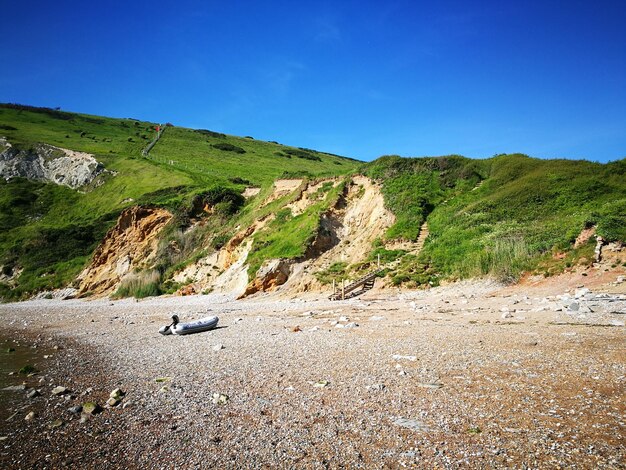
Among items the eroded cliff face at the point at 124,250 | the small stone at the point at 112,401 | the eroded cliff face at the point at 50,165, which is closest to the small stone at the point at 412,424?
the small stone at the point at 112,401

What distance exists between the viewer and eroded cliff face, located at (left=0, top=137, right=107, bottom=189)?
7206 centimetres

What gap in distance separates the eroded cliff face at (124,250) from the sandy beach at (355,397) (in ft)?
109

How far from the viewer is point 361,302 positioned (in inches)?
762

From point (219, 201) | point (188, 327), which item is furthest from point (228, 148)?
point (188, 327)

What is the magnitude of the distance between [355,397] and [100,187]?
7438cm

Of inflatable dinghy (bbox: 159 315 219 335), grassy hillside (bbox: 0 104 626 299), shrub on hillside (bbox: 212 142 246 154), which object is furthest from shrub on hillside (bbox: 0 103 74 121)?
inflatable dinghy (bbox: 159 315 219 335)

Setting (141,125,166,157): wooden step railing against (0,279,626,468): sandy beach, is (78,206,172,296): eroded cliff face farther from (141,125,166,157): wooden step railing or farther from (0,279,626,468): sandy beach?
(141,125,166,157): wooden step railing

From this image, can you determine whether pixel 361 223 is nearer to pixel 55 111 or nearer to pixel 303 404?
pixel 303 404

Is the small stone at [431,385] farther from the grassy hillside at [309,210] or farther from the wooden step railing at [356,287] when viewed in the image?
A: the wooden step railing at [356,287]

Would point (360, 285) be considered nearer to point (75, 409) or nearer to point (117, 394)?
point (117, 394)

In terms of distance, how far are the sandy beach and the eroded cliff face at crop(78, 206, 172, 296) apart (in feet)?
109

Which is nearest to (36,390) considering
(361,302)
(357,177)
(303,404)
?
(303,404)

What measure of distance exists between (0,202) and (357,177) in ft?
227

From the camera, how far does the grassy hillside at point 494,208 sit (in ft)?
61.8
